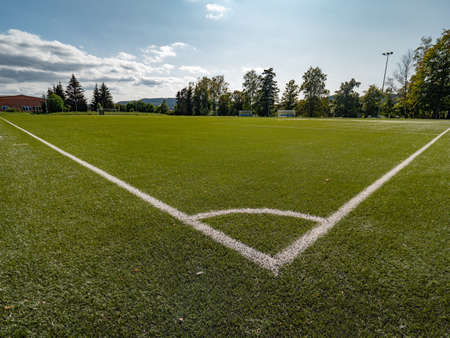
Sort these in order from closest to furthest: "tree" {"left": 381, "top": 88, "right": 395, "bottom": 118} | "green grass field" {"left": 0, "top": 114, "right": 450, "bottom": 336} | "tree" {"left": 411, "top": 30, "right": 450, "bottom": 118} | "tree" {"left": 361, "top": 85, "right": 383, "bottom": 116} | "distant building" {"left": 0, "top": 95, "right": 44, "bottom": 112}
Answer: "green grass field" {"left": 0, "top": 114, "right": 450, "bottom": 336}, "tree" {"left": 411, "top": 30, "right": 450, "bottom": 118}, "tree" {"left": 381, "top": 88, "right": 395, "bottom": 118}, "tree" {"left": 361, "top": 85, "right": 383, "bottom": 116}, "distant building" {"left": 0, "top": 95, "right": 44, "bottom": 112}

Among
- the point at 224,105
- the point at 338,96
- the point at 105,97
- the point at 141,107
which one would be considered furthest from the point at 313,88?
the point at 105,97

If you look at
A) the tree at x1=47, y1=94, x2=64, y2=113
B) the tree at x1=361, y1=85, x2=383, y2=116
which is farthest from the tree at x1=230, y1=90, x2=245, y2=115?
the tree at x1=47, y1=94, x2=64, y2=113

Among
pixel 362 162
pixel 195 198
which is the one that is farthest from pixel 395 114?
pixel 195 198

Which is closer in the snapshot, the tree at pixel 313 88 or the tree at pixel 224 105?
the tree at pixel 313 88

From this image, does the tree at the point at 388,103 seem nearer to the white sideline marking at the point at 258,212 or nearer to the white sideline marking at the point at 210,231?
the white sideline marking at the point at 258,212

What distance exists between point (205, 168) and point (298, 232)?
8.05 ft

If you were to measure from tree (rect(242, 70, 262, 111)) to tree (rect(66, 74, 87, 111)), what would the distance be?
5083 centimetres

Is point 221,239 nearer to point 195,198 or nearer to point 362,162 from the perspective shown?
point 195,198

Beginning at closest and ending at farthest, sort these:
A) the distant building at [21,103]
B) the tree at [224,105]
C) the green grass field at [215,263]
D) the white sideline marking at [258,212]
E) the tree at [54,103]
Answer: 1. the green grass field at [215,263]
2. the white sideline marking at [258,212]
3. the tree at [54,103]
4. the tree at [224,105]
5. the distant building at [21,103]

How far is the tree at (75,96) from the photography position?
74.3m

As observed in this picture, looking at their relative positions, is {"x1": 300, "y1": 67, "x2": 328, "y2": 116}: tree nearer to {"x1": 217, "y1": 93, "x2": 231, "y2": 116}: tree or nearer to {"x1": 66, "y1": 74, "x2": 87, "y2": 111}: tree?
{"x1": 217, "y1": 93, "x2": 231, "y2": 116}: tree

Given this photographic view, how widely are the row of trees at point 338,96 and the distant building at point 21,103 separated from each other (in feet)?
209

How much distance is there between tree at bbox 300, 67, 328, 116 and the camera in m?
62.2

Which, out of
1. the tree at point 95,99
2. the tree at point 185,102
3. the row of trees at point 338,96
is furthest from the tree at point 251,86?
the tree at point 95,99
